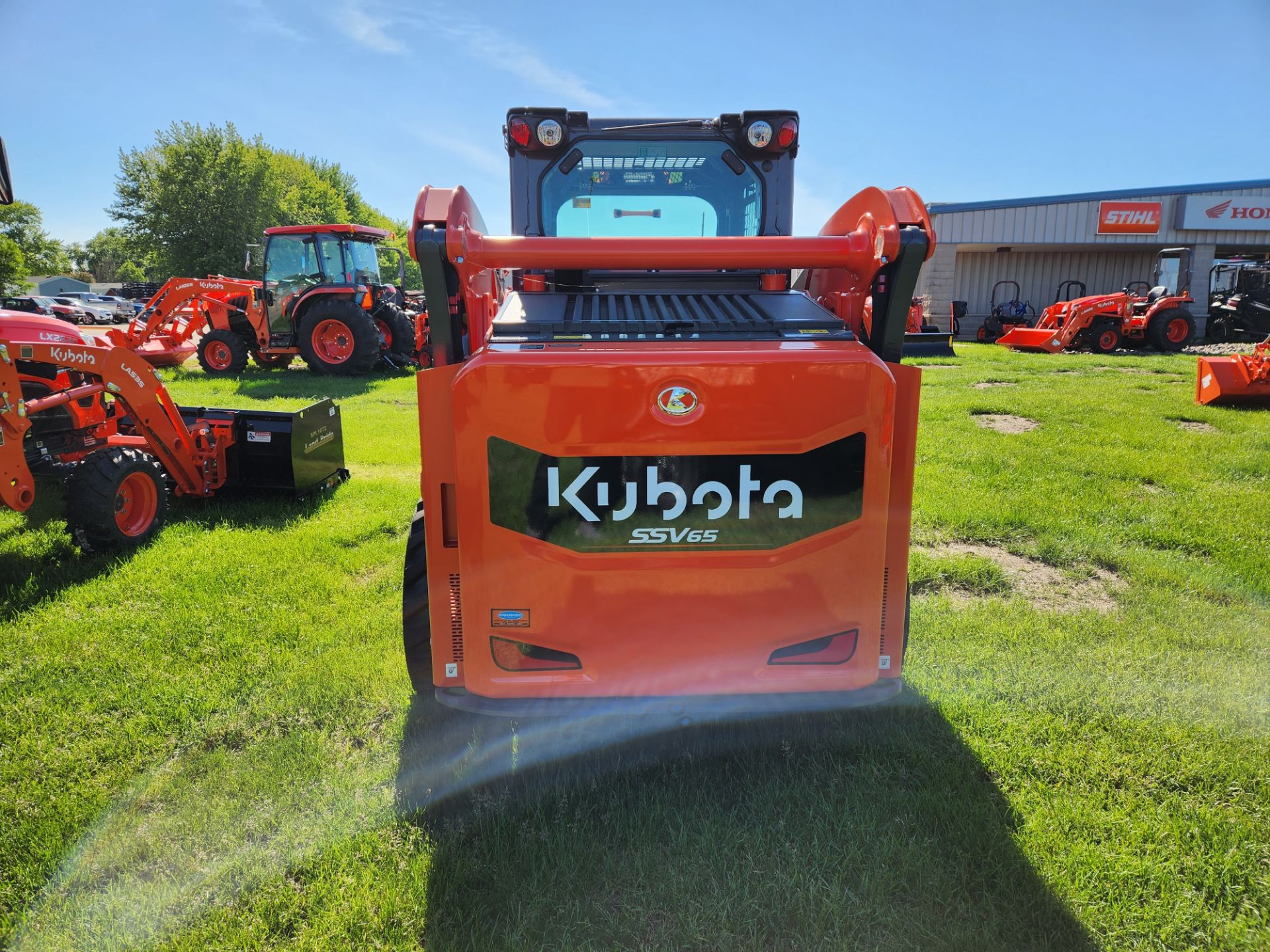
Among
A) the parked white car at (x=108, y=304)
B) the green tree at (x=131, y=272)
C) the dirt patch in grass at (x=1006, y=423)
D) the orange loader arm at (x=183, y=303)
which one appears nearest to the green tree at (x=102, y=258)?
the green tree at (x=131, y=272)

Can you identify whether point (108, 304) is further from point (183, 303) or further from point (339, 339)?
point (339, 339)

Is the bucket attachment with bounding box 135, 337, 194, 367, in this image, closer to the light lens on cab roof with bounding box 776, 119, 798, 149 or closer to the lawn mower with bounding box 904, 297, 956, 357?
the light lens on cab roof with bounding box 776, 119, 798, 149

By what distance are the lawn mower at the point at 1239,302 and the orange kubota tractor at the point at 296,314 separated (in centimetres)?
2124

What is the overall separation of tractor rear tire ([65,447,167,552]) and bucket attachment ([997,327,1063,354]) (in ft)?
56.8

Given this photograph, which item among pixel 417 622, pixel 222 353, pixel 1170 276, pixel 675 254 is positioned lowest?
pixel 417 622

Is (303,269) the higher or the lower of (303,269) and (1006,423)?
the higher

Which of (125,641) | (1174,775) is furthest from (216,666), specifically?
(1174,775)

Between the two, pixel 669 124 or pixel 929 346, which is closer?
pixel 669 124

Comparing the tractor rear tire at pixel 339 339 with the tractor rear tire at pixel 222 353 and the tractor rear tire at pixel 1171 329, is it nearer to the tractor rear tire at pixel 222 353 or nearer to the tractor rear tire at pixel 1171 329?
the tractor rear tire at pixel 222 353

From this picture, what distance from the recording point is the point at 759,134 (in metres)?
3.74

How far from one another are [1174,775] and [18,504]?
5480 mm

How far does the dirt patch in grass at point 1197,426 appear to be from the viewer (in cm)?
777

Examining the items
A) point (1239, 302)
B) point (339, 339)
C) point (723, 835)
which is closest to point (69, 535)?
point (723, 835)

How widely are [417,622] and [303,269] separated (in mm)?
12336
